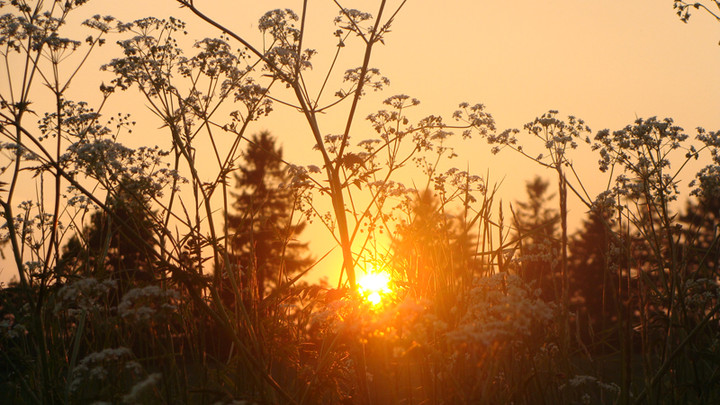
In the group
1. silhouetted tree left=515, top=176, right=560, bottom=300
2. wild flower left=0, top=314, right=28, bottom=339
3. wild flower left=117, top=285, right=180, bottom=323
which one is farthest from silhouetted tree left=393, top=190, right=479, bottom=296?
wild flower left=0, top=314, right=28, bottom=339

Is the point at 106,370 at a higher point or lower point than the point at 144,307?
lower

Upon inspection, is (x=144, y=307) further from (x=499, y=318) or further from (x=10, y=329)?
(x=10, y=329)

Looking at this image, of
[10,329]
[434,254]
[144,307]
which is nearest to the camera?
[144,307]

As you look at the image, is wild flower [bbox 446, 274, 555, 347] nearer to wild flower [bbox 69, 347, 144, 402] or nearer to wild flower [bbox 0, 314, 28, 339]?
wild flower [bbox 69, 347, 144, 402]

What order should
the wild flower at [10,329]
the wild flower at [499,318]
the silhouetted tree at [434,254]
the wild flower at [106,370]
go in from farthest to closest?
the wild flower at [10,329]
the silhouetted tree at [434,254]
the wild flower at [106,370]
the wild flower at [499,318]

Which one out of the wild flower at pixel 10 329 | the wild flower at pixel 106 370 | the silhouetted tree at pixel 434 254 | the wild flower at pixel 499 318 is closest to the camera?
the wild flower at pixel 499 318

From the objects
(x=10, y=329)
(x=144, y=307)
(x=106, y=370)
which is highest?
(x=144, y=307)

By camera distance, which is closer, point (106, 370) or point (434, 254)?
point (106, 370)

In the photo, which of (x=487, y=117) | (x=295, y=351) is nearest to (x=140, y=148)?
(x=295, y=351)

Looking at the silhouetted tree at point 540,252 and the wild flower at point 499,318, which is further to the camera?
the silhouetted tree at point 540,252

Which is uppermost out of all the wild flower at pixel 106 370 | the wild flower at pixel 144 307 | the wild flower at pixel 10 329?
the wild flower at pixel 144 307

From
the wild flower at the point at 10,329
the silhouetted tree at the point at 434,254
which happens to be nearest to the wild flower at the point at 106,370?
the wild flower at the point at 10,329

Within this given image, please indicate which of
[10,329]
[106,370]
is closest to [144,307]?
[106,370]

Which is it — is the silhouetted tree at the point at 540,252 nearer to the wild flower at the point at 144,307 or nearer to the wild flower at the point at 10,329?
the wild flower at the point at 144,307
